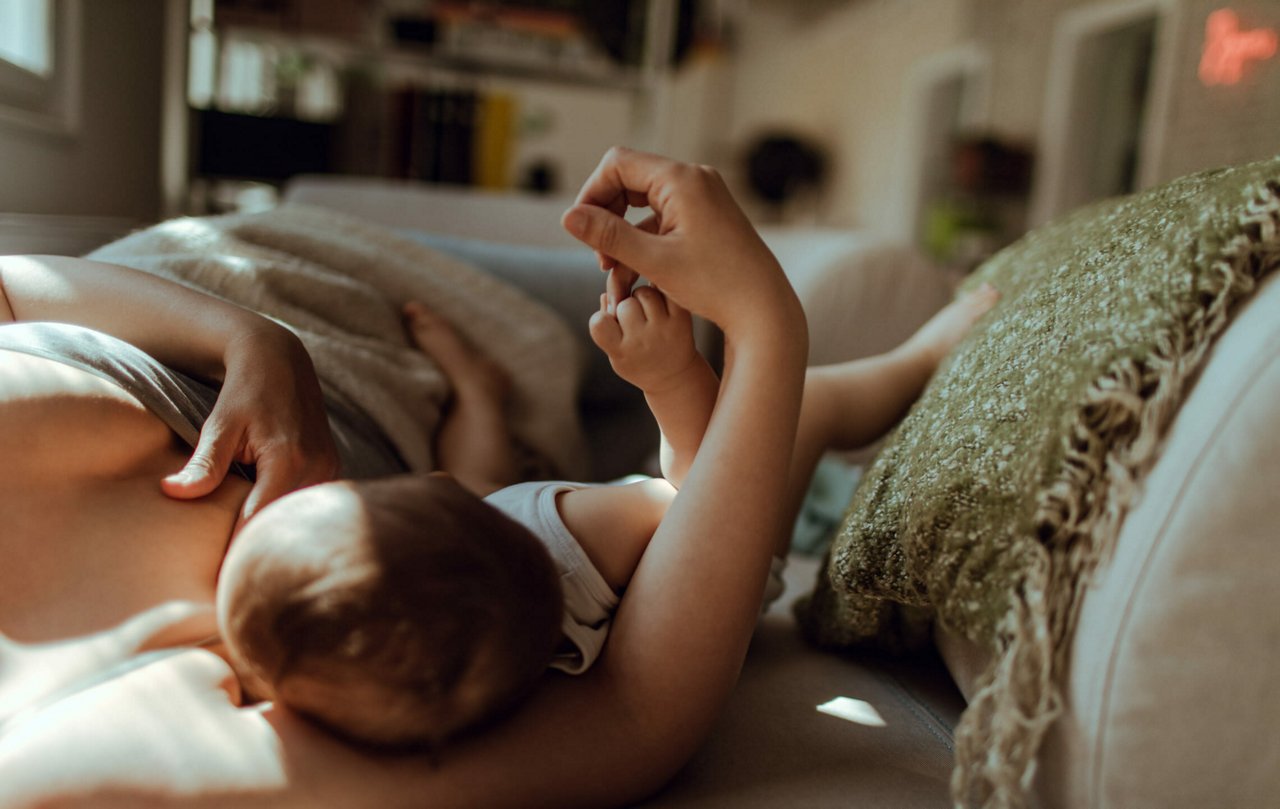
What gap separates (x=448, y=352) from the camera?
1.31m

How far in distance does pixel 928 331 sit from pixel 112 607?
879 millimetres

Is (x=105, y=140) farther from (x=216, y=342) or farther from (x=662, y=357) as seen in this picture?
(x=662, y=357)

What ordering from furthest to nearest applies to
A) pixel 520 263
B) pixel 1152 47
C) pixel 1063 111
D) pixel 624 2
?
1. pixel 1063 111
2. pixel 1152 47
3. pixel 624 2
4. pixel 520 263

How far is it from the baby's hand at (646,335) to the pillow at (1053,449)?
0.65 ft

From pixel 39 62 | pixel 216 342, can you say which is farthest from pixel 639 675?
pixel 39 62

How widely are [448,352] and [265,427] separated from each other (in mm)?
605

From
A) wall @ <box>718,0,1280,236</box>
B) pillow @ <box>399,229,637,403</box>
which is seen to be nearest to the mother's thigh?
pillow @ <box>399,229,637,403</box>

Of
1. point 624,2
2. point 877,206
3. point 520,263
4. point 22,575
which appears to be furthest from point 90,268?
point 877,206

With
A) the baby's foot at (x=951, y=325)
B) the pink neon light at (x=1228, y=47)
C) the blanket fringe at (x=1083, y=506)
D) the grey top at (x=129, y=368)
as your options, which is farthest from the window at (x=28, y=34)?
the pink neon light at (x=1228, y=47)

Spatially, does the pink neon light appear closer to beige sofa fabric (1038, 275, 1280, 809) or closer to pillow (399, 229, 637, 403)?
pillow (399, 229, 637, 403)

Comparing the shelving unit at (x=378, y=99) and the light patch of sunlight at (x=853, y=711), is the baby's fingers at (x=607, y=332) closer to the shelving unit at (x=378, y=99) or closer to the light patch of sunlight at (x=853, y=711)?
the light patch of sunlight at (x=853, y=711)

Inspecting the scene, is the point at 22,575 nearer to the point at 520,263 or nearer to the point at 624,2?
the point at 520,263

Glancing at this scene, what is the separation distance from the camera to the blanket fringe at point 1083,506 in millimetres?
506

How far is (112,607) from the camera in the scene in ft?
1.91
